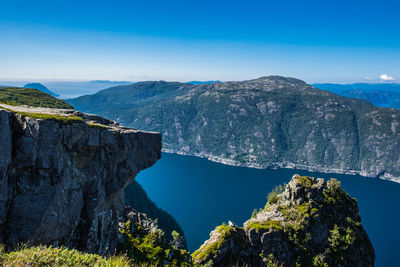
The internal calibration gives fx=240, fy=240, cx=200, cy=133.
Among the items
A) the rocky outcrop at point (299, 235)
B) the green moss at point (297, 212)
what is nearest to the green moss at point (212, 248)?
the rocky outcrop at point (299, 235)

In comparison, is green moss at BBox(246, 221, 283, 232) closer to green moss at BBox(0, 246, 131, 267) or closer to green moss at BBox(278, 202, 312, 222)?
green moss at BBox(278, 202, 312, 222)

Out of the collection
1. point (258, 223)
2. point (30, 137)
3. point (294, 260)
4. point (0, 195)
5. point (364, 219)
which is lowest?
point (364, 219)

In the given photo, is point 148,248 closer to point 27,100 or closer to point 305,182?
point 305,182

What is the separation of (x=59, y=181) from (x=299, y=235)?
3516cm

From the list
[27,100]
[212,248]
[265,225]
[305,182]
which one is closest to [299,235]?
[265,225]

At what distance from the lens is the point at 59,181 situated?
56.5 feet

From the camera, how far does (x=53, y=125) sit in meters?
17.4

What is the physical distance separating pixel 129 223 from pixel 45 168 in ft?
55.8

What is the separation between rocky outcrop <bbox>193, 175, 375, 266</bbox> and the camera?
3425 cm

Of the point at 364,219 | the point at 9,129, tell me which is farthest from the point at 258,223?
the point at 364,219

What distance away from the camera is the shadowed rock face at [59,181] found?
15.3 m

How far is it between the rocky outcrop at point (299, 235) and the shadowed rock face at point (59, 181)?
1676 cm

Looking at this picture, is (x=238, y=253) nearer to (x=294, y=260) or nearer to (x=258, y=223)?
(x=258, y=223)

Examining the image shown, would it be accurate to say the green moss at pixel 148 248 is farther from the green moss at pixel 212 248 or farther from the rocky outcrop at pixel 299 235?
the rocky outcrop at pixel 299 235
